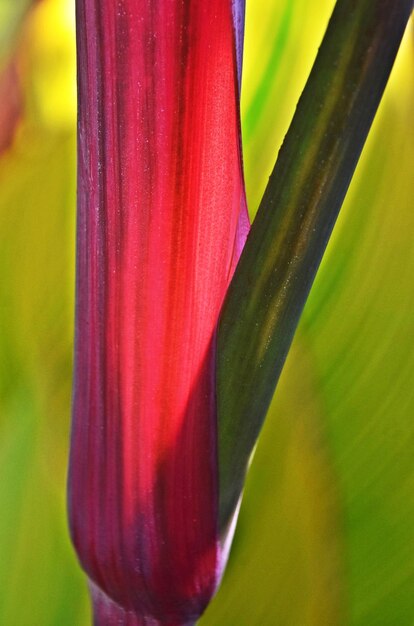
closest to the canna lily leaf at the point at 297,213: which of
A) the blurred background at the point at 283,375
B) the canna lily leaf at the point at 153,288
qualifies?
the canna lily leaf at the point at 153,288

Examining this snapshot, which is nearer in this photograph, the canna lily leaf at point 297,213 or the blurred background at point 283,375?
the canna lily leaf at point 297,213

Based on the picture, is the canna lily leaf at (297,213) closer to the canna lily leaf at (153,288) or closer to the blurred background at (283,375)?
the canna lily leaf at (153,288)

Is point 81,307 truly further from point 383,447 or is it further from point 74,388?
point 383,447

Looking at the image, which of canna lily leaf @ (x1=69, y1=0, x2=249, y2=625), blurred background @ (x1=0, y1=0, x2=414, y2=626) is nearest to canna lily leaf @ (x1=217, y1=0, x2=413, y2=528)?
canna lily leaf @ (x1=69, y1=0, x2=249, y2=625)

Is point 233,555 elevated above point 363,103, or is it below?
below

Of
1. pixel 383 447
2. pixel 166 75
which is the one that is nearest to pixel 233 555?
pixel 383 447
